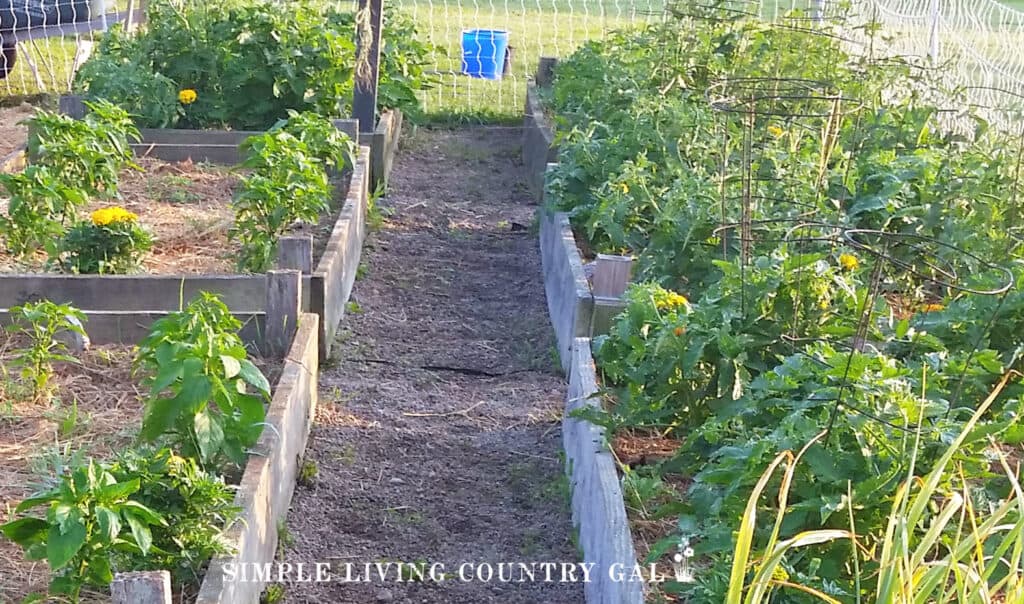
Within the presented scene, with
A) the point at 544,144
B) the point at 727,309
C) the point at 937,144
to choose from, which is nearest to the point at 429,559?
the point at 727,309

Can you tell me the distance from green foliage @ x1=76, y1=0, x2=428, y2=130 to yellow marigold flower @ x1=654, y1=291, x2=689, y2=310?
4.00 meters

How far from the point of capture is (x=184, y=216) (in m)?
5.58

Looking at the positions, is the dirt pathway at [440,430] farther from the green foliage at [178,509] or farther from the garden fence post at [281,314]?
the green foliage at [178,509]

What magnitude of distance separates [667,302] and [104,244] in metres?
2.33

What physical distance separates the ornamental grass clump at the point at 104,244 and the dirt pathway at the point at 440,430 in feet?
3.04

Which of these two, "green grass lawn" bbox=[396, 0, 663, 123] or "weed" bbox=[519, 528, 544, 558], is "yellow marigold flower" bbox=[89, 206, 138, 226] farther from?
"green grass lawn" bbox=[396, 0, 663, 123]

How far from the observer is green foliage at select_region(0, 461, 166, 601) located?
2307 millimetres

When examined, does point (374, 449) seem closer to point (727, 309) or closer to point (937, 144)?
point (727, 309)

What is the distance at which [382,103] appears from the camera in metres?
8.13

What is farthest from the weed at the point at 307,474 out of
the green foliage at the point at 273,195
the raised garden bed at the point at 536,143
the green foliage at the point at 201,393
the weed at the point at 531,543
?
the raised garden bed at the point at 536,143

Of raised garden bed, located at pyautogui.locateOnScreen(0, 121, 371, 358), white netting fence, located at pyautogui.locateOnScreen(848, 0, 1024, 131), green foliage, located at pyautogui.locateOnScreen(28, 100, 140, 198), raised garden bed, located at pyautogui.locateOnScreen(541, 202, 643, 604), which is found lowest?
raised garden bed, located at pyautogui.locateOnScreen(541, 202, 643, 604)

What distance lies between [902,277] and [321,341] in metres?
2.27

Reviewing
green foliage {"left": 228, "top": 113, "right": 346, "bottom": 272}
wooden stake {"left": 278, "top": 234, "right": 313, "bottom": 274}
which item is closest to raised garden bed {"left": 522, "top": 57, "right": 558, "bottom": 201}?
green foliage {"left": 228, "top": 113, "right": 346, "bottom": 272}

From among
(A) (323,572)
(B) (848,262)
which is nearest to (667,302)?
(B) (848,262)
